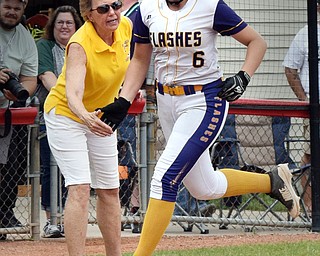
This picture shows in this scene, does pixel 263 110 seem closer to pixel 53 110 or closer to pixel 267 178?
pixel 267 178

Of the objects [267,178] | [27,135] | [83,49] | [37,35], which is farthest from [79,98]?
[37,35]

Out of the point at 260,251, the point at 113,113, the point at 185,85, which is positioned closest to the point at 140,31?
the point at 185,85

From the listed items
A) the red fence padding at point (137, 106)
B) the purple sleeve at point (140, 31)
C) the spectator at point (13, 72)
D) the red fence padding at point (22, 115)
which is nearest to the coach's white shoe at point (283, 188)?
the purple sleeve at point (140, 31)

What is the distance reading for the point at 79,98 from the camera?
6219mm

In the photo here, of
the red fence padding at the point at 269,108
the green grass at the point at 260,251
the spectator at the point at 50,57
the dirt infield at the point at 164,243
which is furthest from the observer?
the red fence padding at the point at 269,108

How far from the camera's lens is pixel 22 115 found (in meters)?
8.28

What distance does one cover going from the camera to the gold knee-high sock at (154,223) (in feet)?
20.1

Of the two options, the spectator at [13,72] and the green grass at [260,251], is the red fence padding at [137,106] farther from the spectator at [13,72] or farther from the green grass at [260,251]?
the green grass at [260,251]

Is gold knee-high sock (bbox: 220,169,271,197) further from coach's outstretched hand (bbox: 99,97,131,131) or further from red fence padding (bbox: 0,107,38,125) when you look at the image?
red fence padding (bbox: 0,107,38,125)

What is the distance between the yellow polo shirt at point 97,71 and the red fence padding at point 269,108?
261 centimetres

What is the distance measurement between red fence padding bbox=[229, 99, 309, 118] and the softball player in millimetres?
2655

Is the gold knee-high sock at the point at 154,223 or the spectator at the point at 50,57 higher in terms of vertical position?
the spectator at the point at 50,57

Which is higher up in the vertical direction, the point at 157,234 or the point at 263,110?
the point at 263,110

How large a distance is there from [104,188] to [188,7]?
1341 millimetres
